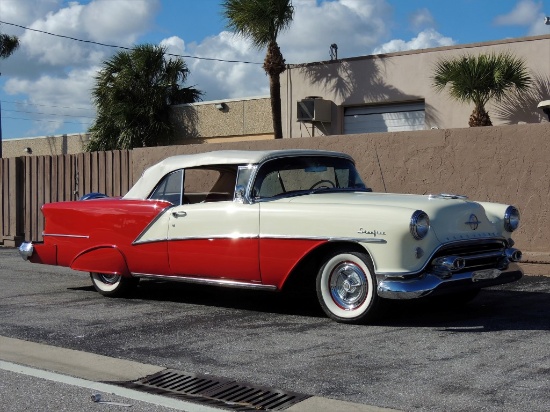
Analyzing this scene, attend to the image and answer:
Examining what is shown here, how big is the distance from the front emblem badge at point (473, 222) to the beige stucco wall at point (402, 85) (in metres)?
11.8

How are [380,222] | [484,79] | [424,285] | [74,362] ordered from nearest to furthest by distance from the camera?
[74,362] < [424,285] < [380,222] < [484,79]

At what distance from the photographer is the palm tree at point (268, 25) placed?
67.7ft

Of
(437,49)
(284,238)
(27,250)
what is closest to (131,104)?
(437,49)

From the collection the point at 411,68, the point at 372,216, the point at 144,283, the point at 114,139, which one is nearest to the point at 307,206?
the point at 372,216

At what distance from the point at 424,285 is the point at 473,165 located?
430cm

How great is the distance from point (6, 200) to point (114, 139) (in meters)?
10.1

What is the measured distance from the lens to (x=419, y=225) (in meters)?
6.56

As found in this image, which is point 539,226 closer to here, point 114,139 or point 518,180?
point 518,180

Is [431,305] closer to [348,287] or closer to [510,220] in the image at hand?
[510,220]

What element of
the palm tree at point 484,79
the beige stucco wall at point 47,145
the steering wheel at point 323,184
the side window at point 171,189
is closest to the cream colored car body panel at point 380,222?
the steering wheel at point 323,184

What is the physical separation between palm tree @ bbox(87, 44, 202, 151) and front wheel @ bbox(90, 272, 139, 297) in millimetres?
16813

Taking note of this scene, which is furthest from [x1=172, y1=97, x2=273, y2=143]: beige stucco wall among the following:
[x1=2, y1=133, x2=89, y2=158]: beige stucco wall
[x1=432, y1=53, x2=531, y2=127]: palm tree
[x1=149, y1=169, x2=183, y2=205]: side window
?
[x1=149, y1=169, x2=183, y2=205]: side window

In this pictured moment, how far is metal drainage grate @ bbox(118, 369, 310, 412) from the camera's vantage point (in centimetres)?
479

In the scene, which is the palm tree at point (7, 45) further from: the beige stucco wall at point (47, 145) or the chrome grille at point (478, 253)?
→ the chrome grille at point (478, 253)
